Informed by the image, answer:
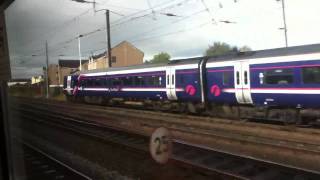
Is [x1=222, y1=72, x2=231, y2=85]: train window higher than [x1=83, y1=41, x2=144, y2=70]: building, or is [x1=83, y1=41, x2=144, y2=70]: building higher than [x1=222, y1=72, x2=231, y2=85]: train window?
[x1=83, y1=41, x2=144, y2=70]: building

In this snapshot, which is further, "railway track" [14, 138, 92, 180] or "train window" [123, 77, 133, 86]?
"train window" [123, 77, 133, 86]

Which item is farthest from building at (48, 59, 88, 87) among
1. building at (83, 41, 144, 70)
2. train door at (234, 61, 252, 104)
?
train door at (234, 61, 252, 104)

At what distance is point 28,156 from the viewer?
11227 millimetres

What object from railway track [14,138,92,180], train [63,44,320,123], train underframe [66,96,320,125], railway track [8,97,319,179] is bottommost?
railway track [14,138,92,180]

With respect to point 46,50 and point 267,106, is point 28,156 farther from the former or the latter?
point 267,106

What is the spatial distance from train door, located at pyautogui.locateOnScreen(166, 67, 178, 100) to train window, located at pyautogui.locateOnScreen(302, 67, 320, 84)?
5.66 meters

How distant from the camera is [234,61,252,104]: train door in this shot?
607 inches

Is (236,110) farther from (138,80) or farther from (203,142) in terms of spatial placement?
(203,142)

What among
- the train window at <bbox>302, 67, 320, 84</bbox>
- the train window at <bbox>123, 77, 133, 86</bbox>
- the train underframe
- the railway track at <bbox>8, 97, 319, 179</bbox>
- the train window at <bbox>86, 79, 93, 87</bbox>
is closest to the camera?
the railway track at <bbox>8, 97, 319, 179</bbox>

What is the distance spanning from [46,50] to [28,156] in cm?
468

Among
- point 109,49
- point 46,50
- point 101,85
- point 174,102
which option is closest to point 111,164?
point 109,49

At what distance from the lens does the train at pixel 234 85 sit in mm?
13148

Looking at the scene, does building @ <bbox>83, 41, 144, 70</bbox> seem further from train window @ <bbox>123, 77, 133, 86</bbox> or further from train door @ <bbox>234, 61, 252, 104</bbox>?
train window @ <bbox>123, 77, 133, 86</bbox>

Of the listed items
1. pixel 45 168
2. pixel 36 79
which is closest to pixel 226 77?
pixel 36 79
